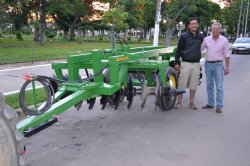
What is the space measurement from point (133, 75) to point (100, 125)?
4.80 ft

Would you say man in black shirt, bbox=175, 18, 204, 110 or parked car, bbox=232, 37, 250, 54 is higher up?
man in black shirt, bbox=175, 18, 204, 110

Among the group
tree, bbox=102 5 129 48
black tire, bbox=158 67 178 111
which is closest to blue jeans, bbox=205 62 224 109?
black tire, bbox=158 67 178 111

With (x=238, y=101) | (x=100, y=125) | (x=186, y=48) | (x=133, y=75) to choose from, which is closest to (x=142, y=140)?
(x=100, y=125)

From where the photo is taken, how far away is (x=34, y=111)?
4688 mm

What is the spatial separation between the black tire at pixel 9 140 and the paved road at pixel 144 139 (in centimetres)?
141

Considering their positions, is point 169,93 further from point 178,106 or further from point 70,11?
point 70,11

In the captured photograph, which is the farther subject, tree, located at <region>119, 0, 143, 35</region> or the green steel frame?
tree, located at <region>119, 0, 143, 35</region>

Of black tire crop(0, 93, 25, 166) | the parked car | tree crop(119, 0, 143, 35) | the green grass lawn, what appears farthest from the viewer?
tree crop(119, 0, 143, 35)

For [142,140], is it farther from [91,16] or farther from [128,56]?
[91,16]

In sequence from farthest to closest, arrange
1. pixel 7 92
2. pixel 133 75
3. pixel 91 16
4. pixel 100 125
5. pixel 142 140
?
pixel 91 16
pixel 7 92
pixel 133 75
pixel 100 125
pixel 142 140

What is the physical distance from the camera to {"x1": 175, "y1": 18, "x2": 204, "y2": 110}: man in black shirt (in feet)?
25.5

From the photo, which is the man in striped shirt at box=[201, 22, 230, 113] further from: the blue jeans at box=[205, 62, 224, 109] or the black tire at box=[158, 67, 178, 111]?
the black tire at box=[158, 67, 178, 111]

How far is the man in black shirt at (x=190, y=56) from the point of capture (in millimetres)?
7785

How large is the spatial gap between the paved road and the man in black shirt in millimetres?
613
